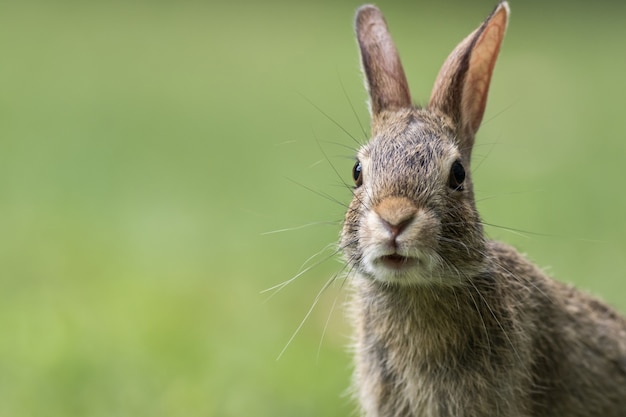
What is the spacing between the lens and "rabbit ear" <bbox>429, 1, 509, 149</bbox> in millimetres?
5320

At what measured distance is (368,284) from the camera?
209 inches

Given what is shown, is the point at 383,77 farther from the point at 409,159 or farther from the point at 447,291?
the point at 447,291

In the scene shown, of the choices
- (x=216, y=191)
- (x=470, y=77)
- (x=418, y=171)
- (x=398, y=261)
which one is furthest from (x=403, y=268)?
(x=216, y=191)

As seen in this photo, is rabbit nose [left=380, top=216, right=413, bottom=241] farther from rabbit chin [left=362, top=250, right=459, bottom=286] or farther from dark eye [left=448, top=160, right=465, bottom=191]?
dark eye [left=448, top=160, right=465, bottom=191]

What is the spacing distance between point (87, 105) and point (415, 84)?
5.08 metres

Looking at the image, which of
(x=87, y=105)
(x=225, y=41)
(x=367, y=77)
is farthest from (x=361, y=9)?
(x=225, y=41)

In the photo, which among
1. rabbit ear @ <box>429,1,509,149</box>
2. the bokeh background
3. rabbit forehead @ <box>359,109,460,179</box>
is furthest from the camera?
the bokeh background

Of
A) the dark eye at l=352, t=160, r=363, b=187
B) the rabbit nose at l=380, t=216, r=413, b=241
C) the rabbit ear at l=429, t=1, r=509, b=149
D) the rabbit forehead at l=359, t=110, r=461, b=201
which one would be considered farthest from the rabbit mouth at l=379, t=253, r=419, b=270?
the rabbit ear at l=429, t=1, r=509, b=149

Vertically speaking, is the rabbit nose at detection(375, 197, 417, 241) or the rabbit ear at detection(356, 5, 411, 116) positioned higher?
the rabbit ear at detection(356, 5, 411, 116)

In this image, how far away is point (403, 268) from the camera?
14.8 ft

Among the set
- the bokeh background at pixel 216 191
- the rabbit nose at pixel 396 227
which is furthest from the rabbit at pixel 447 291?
the bokeh background at pixel 216 191

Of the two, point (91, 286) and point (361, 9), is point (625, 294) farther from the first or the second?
point (91, 286)

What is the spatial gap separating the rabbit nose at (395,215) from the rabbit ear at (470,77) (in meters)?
1.07

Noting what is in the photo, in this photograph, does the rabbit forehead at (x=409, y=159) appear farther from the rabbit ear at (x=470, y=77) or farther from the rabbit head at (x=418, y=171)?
the rabbit ear at (x=470, y=77)
